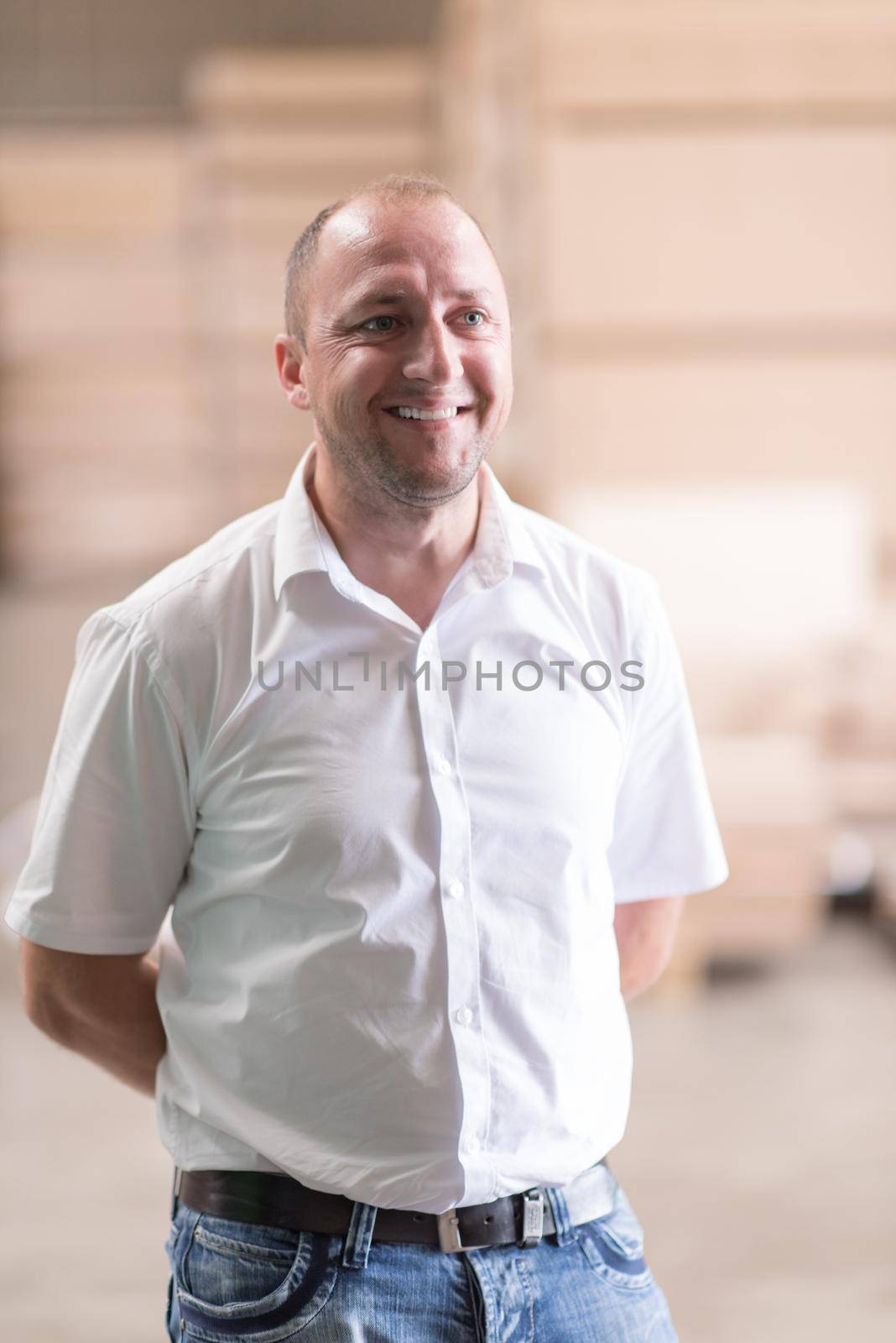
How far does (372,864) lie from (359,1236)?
0.28 m

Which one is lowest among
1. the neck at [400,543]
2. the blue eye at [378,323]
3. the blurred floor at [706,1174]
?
the blurred floor at [706,1174]

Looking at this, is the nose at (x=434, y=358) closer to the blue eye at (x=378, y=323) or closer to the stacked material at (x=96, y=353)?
the blue eye at (x=378, y=323)

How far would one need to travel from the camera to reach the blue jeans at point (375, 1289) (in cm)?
116

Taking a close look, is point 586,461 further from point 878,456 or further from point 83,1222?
point 83,1222

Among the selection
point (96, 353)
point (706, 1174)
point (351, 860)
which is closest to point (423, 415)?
point (351, 860)

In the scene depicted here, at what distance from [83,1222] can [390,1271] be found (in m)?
1.95

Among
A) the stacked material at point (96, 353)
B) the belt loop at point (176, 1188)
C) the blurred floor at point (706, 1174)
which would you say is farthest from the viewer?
the stacked material at point (96, 353)

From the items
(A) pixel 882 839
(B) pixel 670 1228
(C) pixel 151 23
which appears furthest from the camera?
(C) pixel 151 23

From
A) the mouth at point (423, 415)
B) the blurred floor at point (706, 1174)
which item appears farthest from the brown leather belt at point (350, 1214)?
the blurred floor at point (706, 1174)

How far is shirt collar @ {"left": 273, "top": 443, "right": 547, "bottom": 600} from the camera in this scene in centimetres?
124

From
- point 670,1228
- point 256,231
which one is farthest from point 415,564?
point 256,231

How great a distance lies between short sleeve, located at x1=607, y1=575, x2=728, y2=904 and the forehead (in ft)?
1.06

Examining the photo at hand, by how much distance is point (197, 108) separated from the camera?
9344mm

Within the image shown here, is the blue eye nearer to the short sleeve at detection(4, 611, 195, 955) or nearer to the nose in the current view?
the nose
